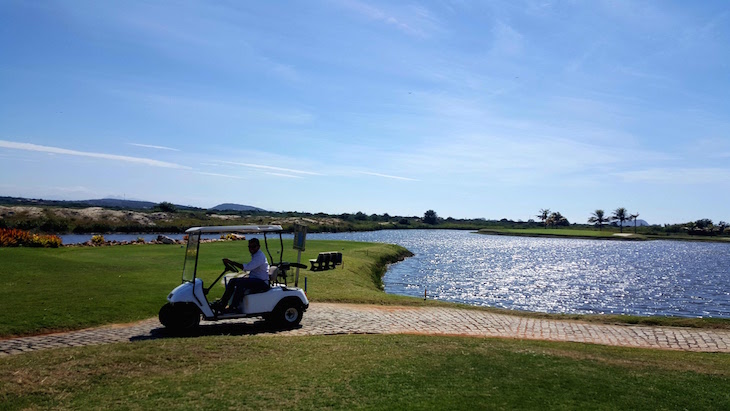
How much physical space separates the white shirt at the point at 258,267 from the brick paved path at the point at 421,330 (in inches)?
59.4

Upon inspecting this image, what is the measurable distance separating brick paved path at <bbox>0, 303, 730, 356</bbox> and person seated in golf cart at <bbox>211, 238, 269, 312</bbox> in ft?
A: 2.51

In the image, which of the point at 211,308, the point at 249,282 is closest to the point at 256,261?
the point at 249,282

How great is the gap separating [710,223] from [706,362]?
179 metres

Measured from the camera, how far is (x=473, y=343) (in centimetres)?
1191

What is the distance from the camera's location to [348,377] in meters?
8.39

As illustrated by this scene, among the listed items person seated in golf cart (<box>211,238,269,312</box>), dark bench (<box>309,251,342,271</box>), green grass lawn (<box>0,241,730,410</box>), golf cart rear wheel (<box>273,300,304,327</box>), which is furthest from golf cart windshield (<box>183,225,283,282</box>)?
dark bench (<box>309,251,342,271</box>)

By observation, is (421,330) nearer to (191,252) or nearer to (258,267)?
(258,267)

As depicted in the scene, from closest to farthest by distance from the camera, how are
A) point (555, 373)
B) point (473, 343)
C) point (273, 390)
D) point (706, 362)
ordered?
point (273, 390) → point (555, 373) → point (706, 362) → point (473, 343)

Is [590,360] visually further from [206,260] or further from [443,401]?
[206,260]

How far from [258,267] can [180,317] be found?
7.78 ft

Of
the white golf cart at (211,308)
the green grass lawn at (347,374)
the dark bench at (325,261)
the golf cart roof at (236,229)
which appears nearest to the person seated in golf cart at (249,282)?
the white golf cart at (211,308)

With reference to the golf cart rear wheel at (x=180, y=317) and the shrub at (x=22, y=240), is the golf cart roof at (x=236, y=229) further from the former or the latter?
the shrub at (x=22, y=240)

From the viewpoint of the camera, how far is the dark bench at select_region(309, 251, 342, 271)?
31.4 meters

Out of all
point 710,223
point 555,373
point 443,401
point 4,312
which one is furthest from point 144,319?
point 710,223
